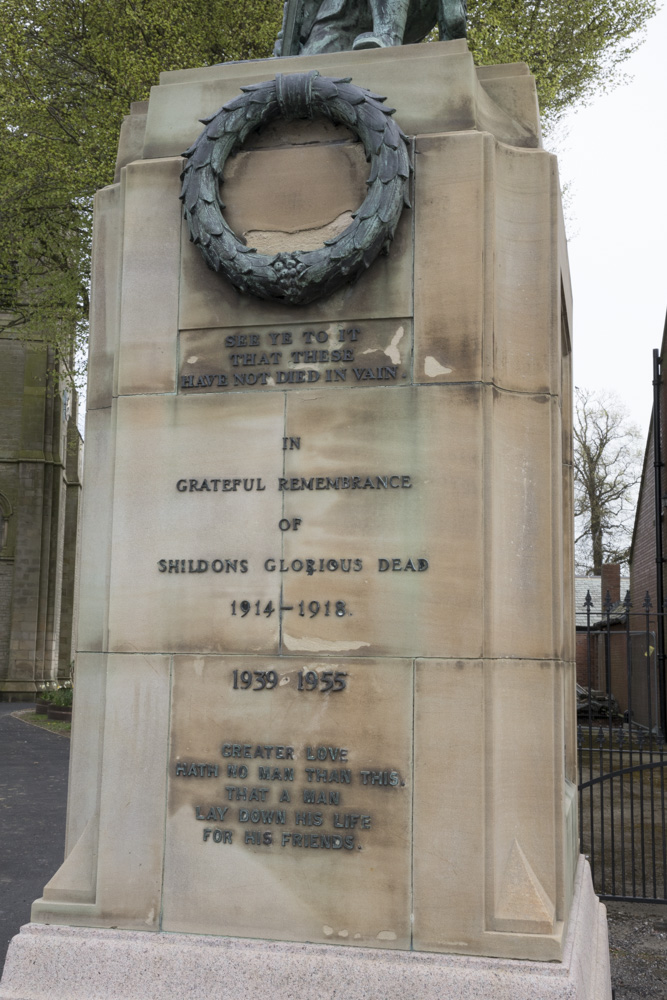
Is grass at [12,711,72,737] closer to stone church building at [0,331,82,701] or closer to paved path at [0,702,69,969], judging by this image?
paved path at [0,702,69,969]

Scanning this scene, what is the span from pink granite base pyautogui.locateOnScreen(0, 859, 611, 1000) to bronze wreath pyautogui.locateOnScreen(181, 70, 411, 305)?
292 centimetres

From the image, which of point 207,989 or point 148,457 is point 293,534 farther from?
point 207,989

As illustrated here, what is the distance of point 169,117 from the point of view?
503 centimetres

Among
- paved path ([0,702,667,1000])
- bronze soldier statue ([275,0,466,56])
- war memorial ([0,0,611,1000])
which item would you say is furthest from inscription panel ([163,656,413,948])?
bronze soldier statue ([275,0,466,56])

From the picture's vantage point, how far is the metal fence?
29.6 feet

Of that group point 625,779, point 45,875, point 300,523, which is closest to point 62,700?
point 625,779

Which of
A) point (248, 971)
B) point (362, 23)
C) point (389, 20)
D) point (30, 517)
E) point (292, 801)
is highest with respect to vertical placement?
point (362, 23)

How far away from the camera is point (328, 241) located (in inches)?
177

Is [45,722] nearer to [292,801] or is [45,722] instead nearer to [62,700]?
[62,700]

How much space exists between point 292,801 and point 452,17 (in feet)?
14.3

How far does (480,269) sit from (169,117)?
1869mm

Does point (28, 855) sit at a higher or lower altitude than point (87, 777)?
lower

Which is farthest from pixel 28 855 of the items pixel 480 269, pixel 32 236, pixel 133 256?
Result: pixel 32 236

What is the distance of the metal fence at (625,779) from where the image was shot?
29.6ft
